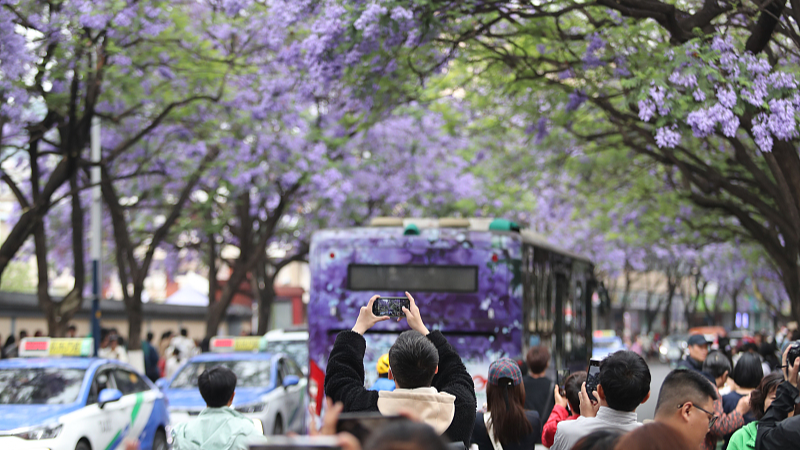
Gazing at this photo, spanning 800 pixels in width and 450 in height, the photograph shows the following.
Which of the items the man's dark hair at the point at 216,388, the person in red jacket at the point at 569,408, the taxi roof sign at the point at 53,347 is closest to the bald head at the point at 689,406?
the person in red jacket at the point at 569,408

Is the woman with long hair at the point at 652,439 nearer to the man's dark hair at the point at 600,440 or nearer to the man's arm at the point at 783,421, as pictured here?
the man's dark hair at the point at 600,440

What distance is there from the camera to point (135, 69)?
1588 centimetres

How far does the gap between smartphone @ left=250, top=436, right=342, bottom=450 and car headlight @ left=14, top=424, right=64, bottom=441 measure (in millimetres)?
7384

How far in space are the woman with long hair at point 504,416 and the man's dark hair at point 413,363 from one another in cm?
134

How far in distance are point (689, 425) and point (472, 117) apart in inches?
587

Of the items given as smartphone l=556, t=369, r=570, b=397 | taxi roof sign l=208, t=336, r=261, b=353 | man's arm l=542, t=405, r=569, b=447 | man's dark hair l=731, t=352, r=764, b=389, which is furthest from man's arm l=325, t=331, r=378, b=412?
taxi roof sign l=208, t=336, r=261, b=353

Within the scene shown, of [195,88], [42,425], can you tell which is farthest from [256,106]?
[42,425]

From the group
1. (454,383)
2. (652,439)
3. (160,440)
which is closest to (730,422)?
(454,383)

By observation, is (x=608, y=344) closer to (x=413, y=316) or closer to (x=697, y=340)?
(x=697, y=340)

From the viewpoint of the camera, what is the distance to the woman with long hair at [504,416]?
5348 millimetres

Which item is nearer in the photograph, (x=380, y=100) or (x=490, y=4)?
(x=490, y=4)

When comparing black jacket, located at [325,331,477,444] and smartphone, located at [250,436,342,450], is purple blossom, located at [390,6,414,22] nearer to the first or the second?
black jacket, located at [325,331,477,444]

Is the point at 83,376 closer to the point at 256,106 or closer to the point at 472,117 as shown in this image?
the point at 256,106

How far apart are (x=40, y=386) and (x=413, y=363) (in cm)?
749
